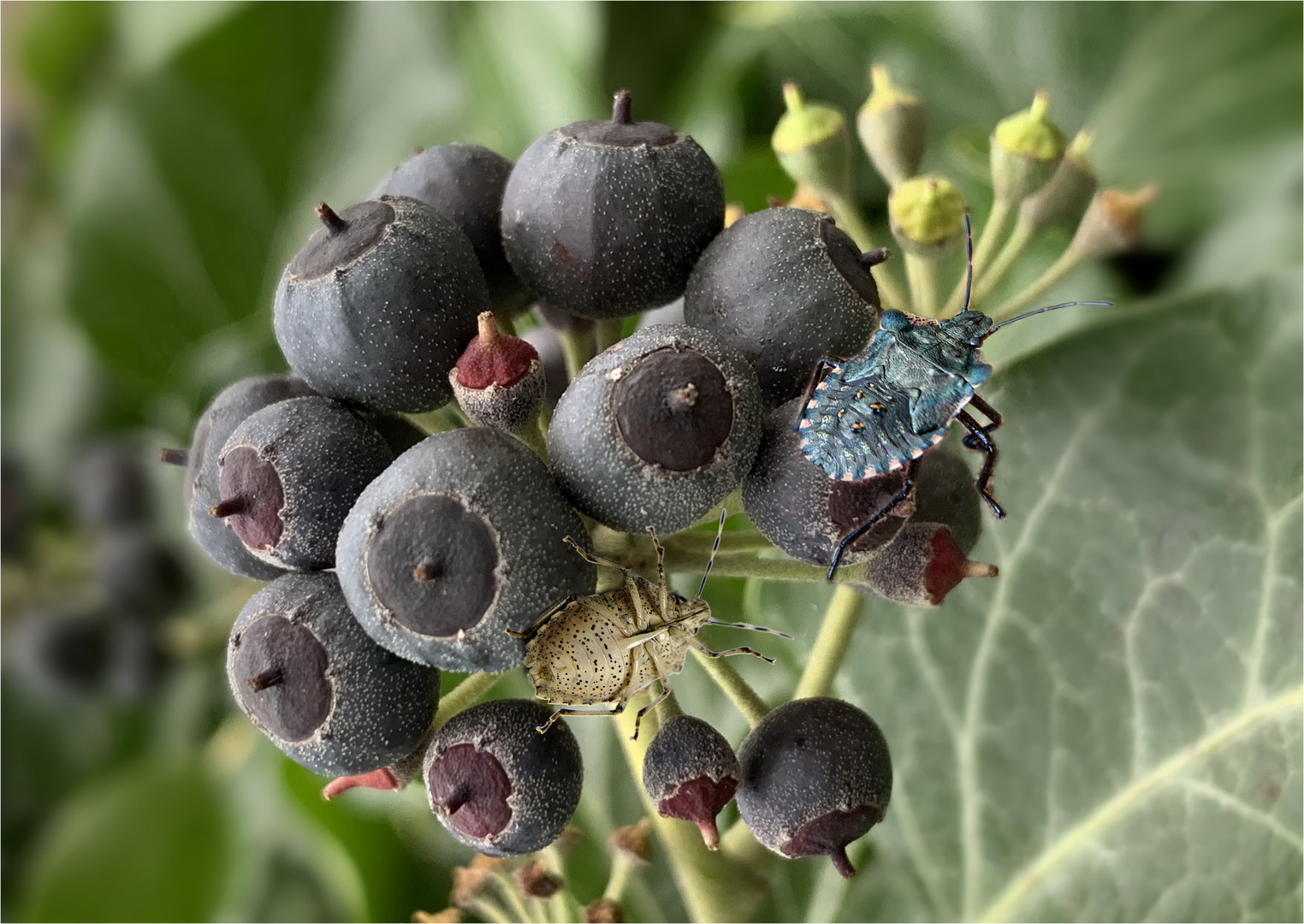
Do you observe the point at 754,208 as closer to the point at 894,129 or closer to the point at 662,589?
the point at 894,129

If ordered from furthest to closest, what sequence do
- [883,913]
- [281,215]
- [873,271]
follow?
[281,215] → [883,913] → [873,271]

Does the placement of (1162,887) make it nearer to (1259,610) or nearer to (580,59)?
(1259,610)

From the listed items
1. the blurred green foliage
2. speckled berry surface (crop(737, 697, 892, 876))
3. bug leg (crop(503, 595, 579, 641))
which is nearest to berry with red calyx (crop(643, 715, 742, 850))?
speckled berry surface (crop(737, 697, 892, 876))

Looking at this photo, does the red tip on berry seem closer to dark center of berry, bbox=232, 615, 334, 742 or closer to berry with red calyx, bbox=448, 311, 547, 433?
berry with red calyx, bbox=448, 311, 547, 433

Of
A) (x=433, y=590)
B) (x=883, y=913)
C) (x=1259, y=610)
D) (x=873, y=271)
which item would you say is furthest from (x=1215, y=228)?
(x=433, y=590)

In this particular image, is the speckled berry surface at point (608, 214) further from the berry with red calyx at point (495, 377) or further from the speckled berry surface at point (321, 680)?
the speckled berry surface at point (321, 680)

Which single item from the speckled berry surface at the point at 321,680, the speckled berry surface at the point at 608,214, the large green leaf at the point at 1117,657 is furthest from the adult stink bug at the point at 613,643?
the large green leaf at the point at 1117,657

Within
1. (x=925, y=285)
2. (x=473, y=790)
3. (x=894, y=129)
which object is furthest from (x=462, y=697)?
(x=894, y=129)
